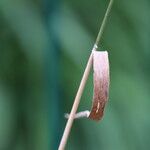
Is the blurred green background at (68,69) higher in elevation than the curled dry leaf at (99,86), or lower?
lower

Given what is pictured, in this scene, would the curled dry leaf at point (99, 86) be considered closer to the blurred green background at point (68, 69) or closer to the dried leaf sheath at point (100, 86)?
the dried leaf sheath at point (100, 86)

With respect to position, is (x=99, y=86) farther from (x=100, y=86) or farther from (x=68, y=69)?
Answer: (x=68, y=69)

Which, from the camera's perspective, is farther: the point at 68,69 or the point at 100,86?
the point at 68,69

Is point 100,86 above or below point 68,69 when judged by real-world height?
above

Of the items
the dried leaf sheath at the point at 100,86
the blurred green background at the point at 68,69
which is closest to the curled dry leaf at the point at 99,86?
the dried leaf sheath at the point at 100,86

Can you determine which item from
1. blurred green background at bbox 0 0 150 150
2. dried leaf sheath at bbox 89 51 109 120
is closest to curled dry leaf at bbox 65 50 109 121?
dried leaf sheath at bbox 89 51 109 120

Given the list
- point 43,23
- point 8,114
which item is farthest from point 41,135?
point 43,23

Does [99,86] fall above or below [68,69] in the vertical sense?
above

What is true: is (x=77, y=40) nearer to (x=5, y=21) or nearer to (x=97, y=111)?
(x=5, y=21)

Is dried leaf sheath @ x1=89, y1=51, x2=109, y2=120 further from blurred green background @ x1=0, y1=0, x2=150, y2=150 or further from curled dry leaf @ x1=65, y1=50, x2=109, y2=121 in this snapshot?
blurred green background @ x1=0, y1=0, x2=150, y2=150

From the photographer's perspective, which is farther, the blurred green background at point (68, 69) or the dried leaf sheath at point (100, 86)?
the blurred green background at point (68, 69)

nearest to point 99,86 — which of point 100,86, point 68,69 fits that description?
point 100,86
